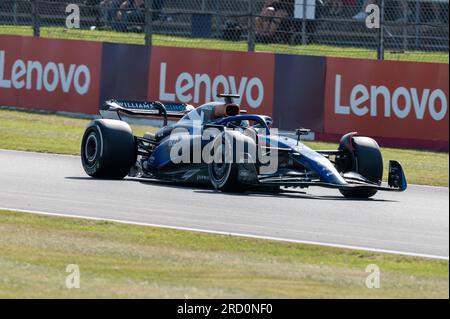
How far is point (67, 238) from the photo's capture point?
382 inches

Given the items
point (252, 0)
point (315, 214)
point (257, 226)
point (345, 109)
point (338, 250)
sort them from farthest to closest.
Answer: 1. point (252, 0)
2. point (345, 109)
3. point (315, 214)
4. point (257, 226)
5. point (338, 250)

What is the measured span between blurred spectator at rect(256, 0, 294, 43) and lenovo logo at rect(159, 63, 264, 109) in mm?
1698

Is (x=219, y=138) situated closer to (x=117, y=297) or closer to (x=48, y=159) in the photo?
(x=48, y=159)

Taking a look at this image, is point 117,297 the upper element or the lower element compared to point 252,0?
lower

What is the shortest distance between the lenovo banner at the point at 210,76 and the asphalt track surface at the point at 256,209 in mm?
6165

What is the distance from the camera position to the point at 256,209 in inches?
461

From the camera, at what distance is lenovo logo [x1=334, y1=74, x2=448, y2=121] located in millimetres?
18688

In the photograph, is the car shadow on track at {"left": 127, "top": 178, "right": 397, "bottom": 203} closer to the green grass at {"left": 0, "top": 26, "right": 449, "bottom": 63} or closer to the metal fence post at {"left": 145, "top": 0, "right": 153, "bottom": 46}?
the green grass at {"left": 0, "top": 26, "right": 449, "bottom": 63}

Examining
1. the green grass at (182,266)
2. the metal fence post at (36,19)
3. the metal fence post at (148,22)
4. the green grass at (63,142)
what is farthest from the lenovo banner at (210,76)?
the green grass at (182,266)

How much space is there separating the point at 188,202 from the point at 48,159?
179 inches

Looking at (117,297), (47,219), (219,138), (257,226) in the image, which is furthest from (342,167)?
(117,297)

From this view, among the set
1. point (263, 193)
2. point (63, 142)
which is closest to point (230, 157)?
point (263, 193)

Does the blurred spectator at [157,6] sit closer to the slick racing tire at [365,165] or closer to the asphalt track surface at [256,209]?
the asphalt track surface at [256,209]

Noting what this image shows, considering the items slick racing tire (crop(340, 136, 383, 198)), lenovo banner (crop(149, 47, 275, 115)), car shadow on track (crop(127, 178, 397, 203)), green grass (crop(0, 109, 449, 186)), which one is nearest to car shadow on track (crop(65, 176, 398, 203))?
car shadow on track (crop(127, 178, 397, 203))
